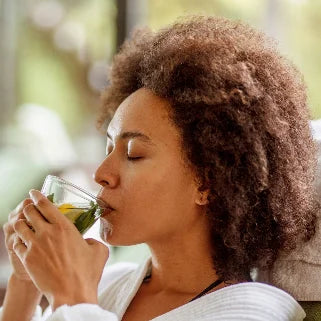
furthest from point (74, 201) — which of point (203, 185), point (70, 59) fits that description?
point (70, 59)

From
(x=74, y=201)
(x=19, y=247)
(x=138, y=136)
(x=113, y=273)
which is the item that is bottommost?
(x=113, y=273)

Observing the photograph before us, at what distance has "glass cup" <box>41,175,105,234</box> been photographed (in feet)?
4.82

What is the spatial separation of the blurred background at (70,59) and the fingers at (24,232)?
215 cm

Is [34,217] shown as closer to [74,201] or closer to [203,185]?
[74,201]

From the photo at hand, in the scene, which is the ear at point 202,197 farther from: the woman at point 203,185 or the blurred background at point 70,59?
the blurred background at point 70,59

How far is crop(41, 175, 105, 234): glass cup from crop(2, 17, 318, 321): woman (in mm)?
39

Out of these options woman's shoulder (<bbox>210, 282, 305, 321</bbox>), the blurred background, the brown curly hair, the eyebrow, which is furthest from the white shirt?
the blurred background

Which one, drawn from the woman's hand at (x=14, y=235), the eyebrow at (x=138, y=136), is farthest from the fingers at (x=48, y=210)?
the eyebrow at (x=138, y=136)

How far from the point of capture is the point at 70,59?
379 centimetres

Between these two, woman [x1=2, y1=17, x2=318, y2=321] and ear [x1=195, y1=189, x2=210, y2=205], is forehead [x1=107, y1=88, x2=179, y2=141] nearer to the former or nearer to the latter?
woman [x1=2, y1=17, x2=318, y2=321]

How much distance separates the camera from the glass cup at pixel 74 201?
147 cm

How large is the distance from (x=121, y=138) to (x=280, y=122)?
0.35 meters

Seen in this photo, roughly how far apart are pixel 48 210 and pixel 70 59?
244cm

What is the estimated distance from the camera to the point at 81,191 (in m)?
1.46
